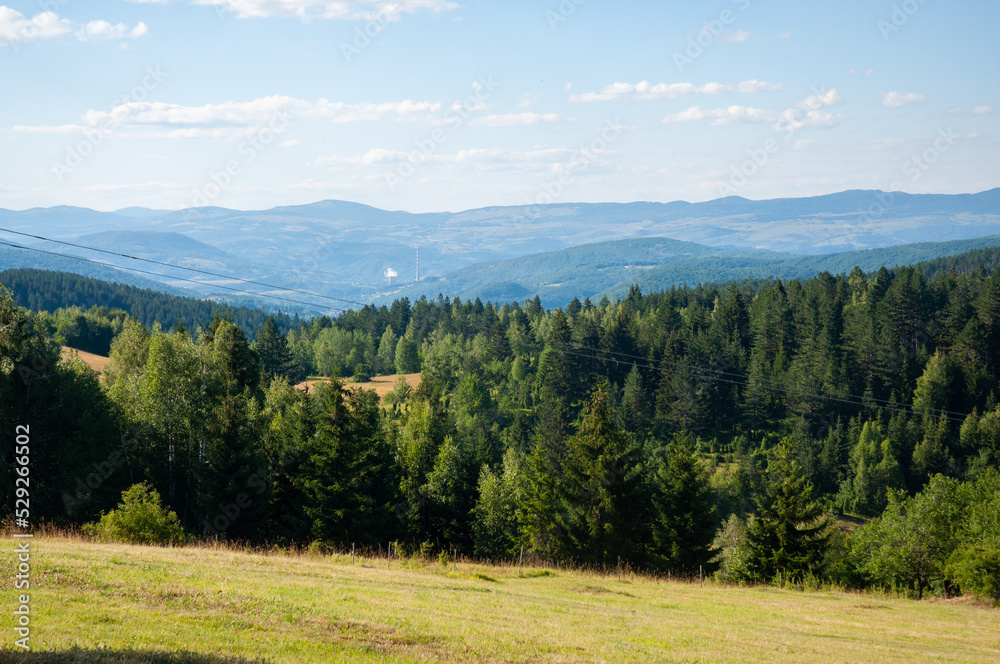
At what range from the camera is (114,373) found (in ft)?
155

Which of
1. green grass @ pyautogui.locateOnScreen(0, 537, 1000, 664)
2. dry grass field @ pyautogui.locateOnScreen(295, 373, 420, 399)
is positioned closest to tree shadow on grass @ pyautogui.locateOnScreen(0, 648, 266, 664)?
green grass @ pyautogui.locateOnScreen(0, 537, 1000, 664)

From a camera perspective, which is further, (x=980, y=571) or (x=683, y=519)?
(x=683, y=519)

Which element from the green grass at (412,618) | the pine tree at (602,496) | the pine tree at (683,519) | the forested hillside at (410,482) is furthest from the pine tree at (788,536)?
the green grass at (412,618)

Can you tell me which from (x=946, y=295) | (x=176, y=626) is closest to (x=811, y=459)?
(x=946, y=295)

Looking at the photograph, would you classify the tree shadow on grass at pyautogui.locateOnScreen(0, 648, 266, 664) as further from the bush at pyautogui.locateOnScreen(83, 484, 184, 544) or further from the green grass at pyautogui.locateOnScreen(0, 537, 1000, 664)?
the bush at pyautogui.locateOnScreen(83, 484, 184, 544)

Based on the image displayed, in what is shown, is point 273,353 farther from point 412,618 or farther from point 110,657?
point 110,657

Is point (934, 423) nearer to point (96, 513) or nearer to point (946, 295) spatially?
point (946, 295)

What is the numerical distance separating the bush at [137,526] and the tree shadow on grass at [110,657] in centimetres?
1485

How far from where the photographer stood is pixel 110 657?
32.0 ft

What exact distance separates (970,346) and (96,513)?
98181 millimetres

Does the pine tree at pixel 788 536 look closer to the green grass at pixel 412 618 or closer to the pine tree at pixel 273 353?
the green grass at pixel 412 618

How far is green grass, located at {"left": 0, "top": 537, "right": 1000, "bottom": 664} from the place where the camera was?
37.3 ft

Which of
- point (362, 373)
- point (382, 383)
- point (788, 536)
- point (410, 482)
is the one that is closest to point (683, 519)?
point (788, 536)

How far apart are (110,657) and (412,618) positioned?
6.19 m
